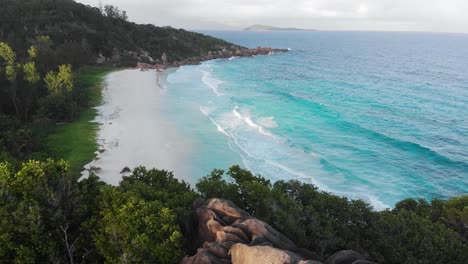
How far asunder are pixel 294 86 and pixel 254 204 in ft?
233

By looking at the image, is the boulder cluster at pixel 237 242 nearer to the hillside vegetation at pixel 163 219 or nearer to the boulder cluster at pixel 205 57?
the hillside vegetation at pixel 163 219

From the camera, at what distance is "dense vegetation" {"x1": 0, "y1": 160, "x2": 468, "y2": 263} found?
53.4 feet

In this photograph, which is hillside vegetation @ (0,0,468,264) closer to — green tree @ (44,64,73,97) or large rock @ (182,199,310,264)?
large rock @ (182,199,310,264)

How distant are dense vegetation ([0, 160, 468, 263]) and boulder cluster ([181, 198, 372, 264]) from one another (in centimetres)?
118

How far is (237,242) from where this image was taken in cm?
1475

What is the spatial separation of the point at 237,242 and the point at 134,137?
33.5 m

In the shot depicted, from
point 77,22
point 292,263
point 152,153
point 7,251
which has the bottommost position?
point 152,153

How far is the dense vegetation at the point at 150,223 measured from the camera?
1628cm

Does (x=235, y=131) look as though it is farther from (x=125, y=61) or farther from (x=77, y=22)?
(x=77, y=22)

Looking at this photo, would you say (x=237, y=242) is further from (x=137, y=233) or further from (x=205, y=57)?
(x=205, y=57)

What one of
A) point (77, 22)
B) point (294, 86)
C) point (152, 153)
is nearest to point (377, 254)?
point (152, 153)

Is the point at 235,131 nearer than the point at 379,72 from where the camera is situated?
Yes

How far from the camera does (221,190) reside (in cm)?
2225

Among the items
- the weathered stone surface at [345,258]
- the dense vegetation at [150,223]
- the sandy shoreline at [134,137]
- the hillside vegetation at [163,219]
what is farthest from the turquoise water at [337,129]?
the weathered stone surface at [345,258]
